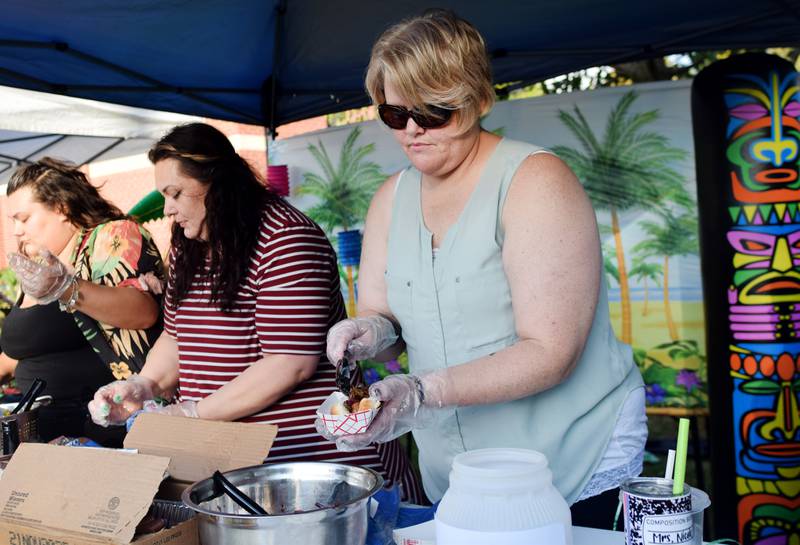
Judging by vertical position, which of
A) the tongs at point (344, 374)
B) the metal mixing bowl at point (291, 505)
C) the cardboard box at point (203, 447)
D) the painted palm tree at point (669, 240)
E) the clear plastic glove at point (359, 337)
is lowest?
the metal mixing bowl at point (291, 505)

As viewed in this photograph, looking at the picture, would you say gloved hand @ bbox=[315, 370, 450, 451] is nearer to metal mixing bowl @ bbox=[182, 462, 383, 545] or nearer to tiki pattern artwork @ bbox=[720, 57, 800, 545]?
metal mixing bowl @ bbox=[182, 462, 383, 545]

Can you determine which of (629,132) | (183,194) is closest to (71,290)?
(183,194)

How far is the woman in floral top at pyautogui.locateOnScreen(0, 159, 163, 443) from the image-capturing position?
2.70 m

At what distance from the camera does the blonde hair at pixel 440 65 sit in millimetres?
1564

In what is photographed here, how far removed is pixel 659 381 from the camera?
14.6 ft

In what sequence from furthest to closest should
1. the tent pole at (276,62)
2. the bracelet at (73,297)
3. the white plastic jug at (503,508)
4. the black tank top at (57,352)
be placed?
the tent pole at (276,62) < the black tank top at (57,352) < the bracelet at (73,297) < the white plastic jug at (503,508)

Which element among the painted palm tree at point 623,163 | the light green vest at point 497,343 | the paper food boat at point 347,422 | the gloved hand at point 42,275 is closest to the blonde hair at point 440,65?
the light green vest at point 497,343

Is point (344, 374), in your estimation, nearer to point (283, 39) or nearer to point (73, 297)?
point (73, 297)

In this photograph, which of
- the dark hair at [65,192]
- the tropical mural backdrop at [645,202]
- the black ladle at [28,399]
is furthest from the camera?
the tropical mural backdrop at [645,202]

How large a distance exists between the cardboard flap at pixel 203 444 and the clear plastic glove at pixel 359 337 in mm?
219

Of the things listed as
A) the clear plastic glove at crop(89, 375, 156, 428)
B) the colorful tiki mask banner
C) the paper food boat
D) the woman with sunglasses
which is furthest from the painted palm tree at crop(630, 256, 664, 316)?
the paper food boat

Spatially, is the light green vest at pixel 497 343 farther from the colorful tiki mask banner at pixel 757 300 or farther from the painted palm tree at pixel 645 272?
Answer: the painted palm tree at pixel 645 272

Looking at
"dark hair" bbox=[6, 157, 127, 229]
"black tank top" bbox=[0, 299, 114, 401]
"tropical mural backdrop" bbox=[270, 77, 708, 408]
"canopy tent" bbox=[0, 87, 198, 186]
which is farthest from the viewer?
"tropical mural backdrop" bbox=[270, 77, 708, 408]

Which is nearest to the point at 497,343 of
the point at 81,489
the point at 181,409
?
the point at 81,489
